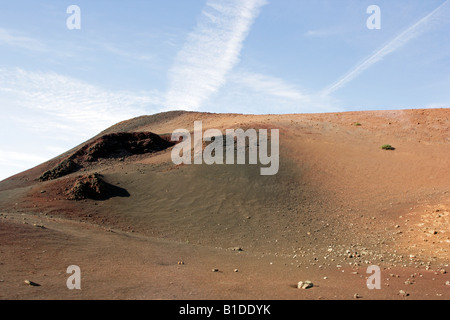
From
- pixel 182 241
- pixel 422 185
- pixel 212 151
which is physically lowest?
pixel 182 241

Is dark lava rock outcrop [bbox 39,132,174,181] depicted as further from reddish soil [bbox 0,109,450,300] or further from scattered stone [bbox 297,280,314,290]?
scattered stone [bbox 297,280,314,290]

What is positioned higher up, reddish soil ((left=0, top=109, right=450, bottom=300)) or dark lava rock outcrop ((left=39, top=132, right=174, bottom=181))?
dark lava rock outcrop ((left=39, top=132, right=174, bottom=181))

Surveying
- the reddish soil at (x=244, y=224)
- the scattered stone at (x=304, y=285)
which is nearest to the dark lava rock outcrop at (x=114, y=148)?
the reddish soil at (x=244, y=224)

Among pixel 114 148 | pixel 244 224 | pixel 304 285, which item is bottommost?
pixel 304 285

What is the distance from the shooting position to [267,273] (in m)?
9.06

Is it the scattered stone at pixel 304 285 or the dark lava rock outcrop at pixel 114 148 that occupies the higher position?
the dark lava rock outcrop at pixel 114 148

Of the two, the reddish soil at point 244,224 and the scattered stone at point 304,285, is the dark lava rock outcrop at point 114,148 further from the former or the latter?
the scattered stone at point 304,285

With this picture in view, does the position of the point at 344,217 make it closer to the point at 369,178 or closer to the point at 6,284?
the point at 369,178

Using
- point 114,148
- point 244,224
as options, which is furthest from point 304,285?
point 114,148

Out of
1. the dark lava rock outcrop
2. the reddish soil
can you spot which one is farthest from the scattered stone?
the dark lava rock outcrop

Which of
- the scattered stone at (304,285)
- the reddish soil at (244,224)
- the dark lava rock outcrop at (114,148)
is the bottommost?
the scattered stone at (304,285)

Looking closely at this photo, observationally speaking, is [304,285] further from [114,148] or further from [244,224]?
[114,148]

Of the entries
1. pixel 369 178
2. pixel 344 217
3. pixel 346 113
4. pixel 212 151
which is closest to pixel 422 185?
pixel 369 178

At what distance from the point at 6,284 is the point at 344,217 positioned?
13.4 metres
